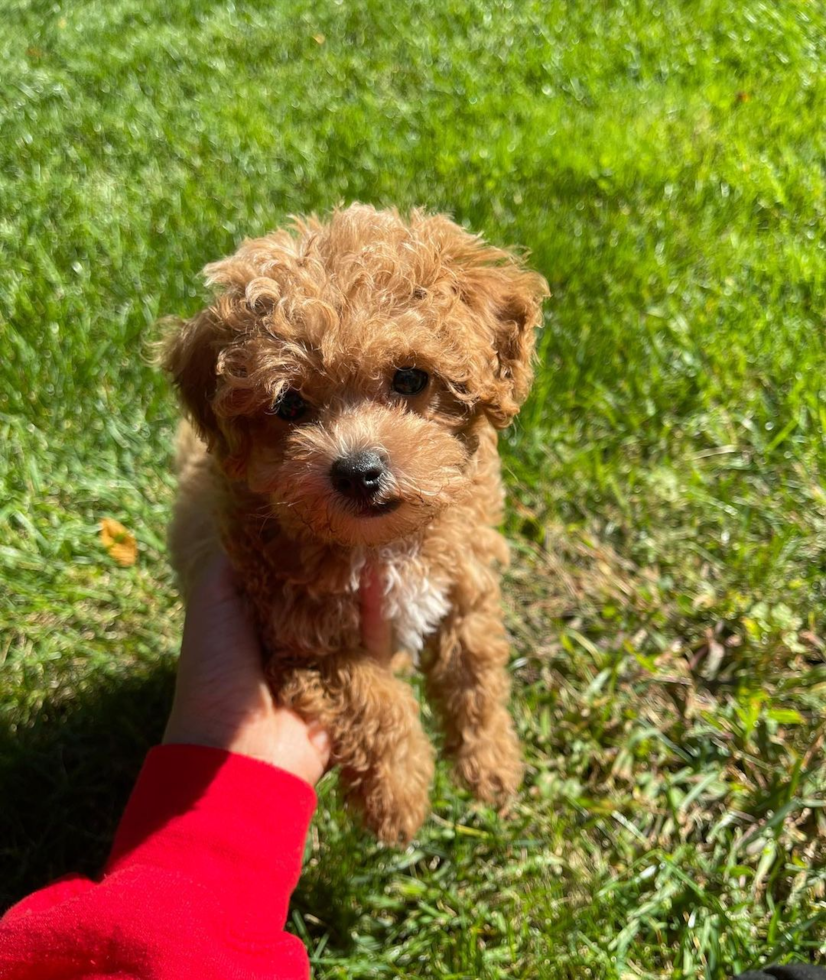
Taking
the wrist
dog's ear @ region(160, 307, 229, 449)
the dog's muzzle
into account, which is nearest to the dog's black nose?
the dog's muzzle

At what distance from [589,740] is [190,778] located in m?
1.74

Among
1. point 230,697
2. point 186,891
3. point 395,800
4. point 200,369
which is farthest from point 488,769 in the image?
point 200,369

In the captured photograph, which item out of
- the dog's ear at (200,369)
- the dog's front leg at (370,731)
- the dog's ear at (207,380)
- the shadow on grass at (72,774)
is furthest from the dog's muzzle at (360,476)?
the shadow on grass at (72,774)

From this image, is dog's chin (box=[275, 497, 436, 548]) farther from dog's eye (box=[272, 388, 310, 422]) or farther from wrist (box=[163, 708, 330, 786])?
wrist (box=[163, 708, 330, 786])

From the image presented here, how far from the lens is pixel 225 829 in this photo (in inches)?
96.2

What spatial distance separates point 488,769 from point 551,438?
5.82ft

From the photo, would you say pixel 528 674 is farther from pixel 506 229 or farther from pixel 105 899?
pixel 506 229

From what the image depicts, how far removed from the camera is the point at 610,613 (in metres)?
3.66

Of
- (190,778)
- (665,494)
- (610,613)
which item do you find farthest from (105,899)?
(665,494)

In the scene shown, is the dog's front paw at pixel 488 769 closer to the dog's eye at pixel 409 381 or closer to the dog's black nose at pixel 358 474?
the dog's black nose at pixel 358 474

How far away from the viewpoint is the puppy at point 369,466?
230 centimetres

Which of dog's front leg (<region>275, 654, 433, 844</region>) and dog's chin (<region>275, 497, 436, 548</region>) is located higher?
dog's chin (<region>275, 497, 436, 548</region>)

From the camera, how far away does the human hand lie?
8.96 feet

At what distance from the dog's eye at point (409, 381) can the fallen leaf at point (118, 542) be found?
2.32 metres
